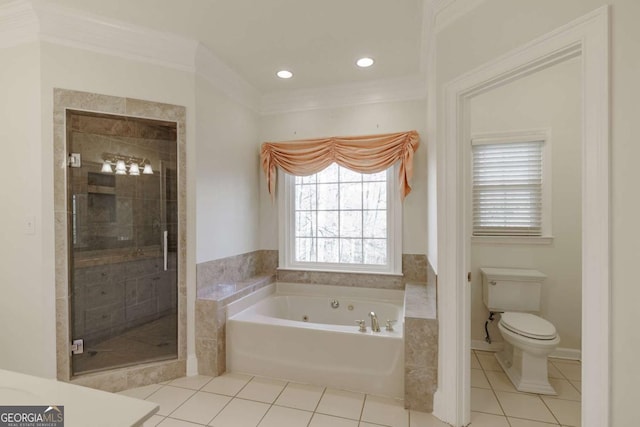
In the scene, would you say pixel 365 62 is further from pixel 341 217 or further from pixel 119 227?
pixel 119 227

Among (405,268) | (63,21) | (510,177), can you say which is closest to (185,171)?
(63,21)

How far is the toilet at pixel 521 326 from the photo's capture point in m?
2.18

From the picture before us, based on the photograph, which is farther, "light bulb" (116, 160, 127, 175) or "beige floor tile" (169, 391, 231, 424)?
"light bulb" (116, 160, 127, 175)

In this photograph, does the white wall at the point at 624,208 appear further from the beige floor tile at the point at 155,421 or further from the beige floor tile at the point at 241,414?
the beige floor tile at the point at 155,421

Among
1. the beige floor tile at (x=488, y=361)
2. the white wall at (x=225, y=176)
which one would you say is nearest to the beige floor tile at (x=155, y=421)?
the white wall at (x=225, y=176)

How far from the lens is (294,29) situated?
2.22 metres

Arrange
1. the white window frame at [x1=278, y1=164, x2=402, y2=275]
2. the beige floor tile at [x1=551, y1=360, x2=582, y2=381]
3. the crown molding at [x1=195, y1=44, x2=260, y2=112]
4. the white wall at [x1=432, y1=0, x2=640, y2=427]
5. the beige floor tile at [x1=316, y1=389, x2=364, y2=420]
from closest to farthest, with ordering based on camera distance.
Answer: the white wall at [x1=432, y1=0, x2=640, y2=427], the beige floor tile at [x1=316, y1=389, x2=364, y2=420], the beige floor tile at [x1=551, y1=360, x2=582, y2=381], the crown molding at [x1=195, y1=44, x2=260, y2=112], the white window frame at [x1=278, y1=164, x2=402, y2=275]

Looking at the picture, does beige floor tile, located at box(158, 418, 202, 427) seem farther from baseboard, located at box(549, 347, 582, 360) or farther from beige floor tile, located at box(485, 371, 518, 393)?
baseboard, located at box(549, 347, 582, 360)

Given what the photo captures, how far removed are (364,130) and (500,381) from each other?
8.23ft

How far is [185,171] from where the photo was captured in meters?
2.44

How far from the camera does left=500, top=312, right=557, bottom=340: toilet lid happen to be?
217cm

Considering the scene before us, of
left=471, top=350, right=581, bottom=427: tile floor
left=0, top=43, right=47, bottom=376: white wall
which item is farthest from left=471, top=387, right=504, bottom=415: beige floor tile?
left=0, top=43, right=47, bottom=376: white wall

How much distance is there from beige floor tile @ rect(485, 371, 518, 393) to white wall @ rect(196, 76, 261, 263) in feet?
8.06

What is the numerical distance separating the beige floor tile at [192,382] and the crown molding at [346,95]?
268 cm
